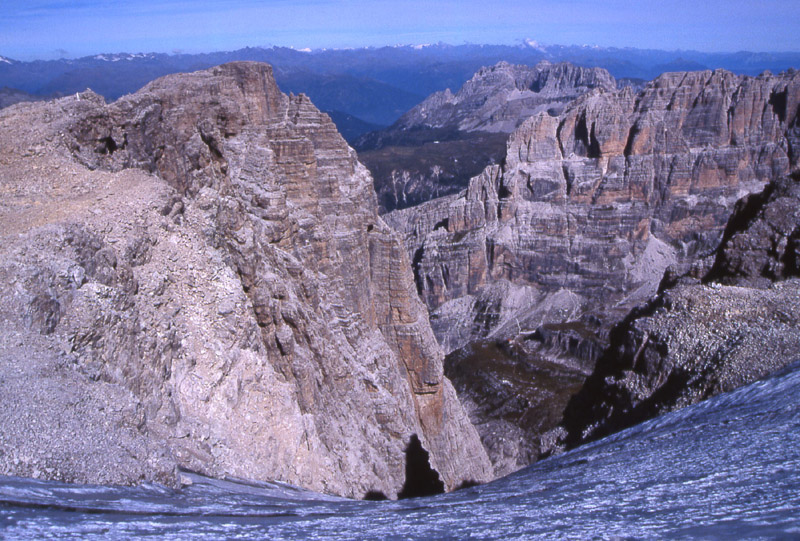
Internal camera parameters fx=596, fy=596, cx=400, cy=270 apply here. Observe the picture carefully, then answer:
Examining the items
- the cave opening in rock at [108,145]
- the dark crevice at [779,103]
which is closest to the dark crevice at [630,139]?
the dark crevice at [779,103]

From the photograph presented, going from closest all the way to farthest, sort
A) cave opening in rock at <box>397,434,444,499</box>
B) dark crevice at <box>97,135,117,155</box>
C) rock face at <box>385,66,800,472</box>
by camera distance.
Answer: dark crevice at <box>97,135,117,155</box>, cave opening in rock at <box>397,434,444,499</box>, rock face at <box>385,66,800,472</box>

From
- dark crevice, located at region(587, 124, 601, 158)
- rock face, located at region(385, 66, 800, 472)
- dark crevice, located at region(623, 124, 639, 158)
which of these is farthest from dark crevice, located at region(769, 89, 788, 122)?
dark crevice, located at region(587, 124, 601, 158)

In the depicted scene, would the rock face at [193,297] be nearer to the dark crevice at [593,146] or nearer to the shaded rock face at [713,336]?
the shaded rock face at [713,336]

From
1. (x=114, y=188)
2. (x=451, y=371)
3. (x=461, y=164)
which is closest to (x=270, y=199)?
(x=114, y=188)

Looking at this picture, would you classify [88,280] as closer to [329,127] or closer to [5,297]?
[5,297]

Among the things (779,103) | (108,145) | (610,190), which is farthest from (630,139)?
(108,145)

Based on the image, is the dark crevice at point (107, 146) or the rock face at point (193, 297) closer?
the rock face at point (193, 297)

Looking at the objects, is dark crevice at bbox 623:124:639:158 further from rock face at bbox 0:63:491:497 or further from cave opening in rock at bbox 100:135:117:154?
cave opening in rock at bbox 100:135:117:154
